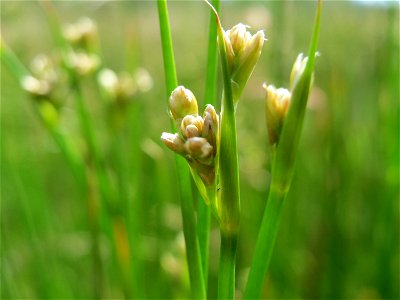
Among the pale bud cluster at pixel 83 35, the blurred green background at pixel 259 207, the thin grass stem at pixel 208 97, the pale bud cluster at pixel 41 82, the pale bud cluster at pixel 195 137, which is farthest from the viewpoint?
the blurred green background at pixel 259 207

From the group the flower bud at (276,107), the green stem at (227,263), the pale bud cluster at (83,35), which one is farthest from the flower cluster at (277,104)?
the pale bud cluster at (83,35)

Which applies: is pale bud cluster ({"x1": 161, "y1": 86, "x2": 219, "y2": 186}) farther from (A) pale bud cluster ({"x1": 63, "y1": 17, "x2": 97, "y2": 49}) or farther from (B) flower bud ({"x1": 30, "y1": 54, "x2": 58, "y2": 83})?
(A) pale bud cluster ({"x1": 63, "y1": 17, "x2": 97, "y2": 49})

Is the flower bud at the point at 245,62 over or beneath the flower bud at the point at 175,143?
over

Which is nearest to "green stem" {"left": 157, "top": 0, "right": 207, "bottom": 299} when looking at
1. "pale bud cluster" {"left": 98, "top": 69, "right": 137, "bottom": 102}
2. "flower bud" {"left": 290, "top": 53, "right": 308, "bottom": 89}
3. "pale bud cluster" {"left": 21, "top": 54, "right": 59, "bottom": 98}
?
"flower bud" {"left": 290, "top": 53, "right": 308, "bottom": 89}

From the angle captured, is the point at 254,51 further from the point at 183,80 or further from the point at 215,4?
the point at 183,80

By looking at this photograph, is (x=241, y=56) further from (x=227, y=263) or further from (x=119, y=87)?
(x=119, y=87)

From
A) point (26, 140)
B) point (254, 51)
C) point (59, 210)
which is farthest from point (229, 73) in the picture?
point (59, 210)

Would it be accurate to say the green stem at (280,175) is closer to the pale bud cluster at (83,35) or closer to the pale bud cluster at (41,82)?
the pale bud cluster at (41,82)
